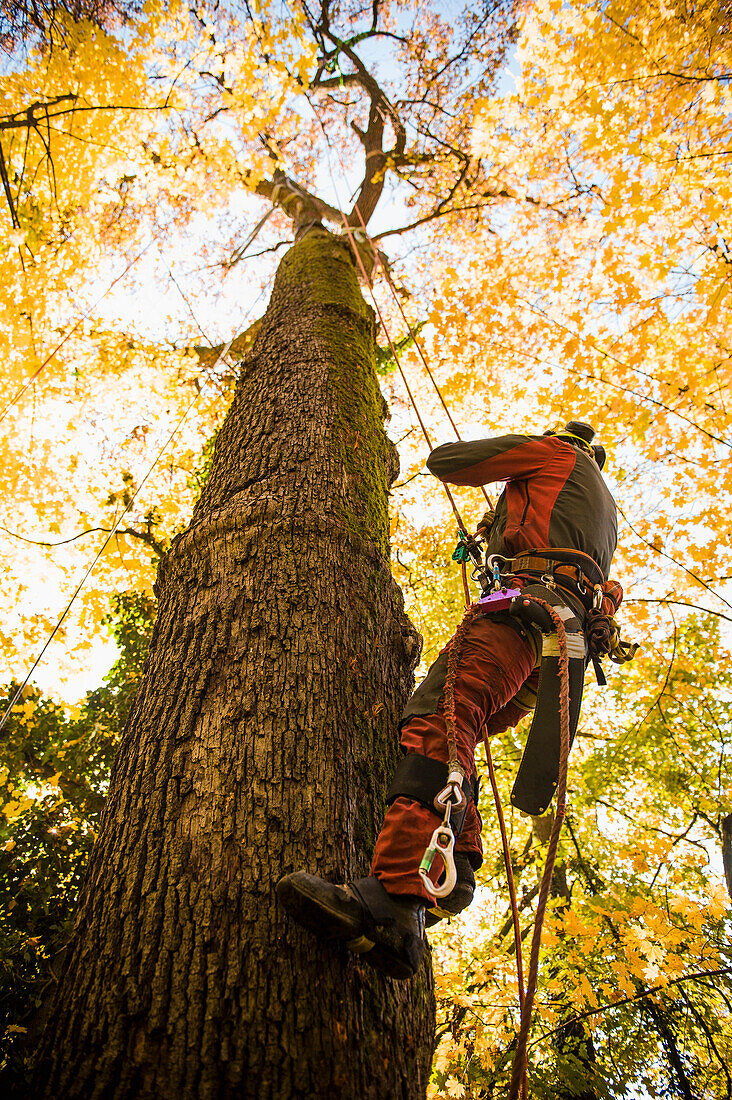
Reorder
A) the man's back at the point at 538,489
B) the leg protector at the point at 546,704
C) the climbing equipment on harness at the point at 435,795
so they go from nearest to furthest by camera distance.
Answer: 1. the climbing equipment on harness at the point at 435,795
2. the leg protector at the point at 546,704
3. the man's back at the point at 538,489

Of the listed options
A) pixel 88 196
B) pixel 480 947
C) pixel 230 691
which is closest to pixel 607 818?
pixel 480 947

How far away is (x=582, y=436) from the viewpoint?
105 inches

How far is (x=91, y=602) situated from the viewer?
23.9 feet

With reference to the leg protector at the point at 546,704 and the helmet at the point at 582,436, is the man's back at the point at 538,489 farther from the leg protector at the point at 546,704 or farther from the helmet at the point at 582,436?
the leg protector at the point at 546,704

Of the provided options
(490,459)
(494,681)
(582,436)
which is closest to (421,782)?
(494,681)

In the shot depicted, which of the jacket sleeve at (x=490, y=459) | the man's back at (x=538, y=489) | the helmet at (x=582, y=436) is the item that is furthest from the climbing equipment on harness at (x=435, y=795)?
the helmet at (x=582, y=436)

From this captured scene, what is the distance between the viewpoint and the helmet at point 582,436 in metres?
2.55

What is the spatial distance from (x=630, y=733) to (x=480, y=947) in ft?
11.9

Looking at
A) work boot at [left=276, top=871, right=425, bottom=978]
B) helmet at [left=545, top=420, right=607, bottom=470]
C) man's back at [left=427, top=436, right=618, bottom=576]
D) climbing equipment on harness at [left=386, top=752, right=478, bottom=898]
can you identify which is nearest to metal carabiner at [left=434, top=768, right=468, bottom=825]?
climbing equipment on harness at [left=386, top=752, right=478, bottom=898]

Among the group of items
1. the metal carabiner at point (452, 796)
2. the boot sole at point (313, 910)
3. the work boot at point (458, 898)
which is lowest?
the boot sole at point (313, 910)

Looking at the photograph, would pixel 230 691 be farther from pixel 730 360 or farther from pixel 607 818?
pixel 607 818

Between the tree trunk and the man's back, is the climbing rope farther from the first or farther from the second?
the man's back

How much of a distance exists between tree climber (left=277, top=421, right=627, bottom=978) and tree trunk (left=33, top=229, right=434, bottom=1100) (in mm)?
111

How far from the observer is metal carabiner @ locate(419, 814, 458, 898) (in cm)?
122
